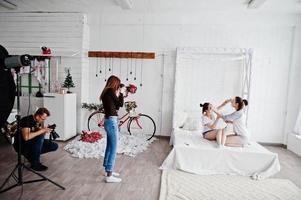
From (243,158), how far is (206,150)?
0.54 metres

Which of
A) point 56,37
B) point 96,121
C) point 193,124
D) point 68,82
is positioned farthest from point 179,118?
point 56,37

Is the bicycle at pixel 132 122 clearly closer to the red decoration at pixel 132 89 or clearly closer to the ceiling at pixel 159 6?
the red decoration at pixel 132 89

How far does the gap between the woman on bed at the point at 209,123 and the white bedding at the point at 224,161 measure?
1.06 ft

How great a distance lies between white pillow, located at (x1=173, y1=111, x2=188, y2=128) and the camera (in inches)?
179

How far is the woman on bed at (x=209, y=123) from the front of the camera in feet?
11.6

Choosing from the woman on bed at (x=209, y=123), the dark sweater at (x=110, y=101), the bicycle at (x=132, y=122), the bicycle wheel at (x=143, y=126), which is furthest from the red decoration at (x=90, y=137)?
the woman on bed at (x=209, y=123)

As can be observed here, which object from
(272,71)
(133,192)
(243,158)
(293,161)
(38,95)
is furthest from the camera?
(38,95)

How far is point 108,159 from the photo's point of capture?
272 centimetres

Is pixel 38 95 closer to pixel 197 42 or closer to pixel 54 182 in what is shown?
pixel 54 182

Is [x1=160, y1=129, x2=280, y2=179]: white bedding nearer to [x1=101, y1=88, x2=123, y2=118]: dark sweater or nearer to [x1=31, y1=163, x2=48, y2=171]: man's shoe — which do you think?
[x1=101, y1=88, x2=123, y2=118]: dark sweater

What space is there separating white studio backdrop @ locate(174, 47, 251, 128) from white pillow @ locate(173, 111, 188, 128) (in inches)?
5.1

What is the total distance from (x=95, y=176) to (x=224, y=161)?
6.18 feet

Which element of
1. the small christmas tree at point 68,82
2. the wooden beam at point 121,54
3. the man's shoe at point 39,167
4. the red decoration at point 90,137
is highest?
the wooden beam at point 121,54

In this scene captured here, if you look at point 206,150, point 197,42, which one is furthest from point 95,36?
point 206,150
